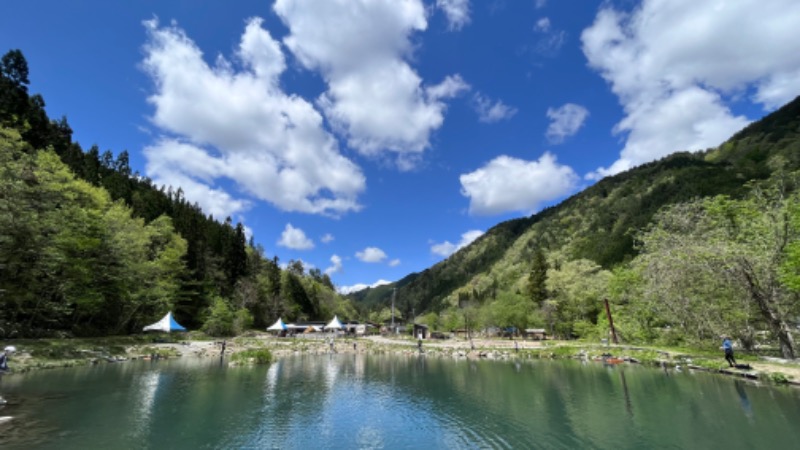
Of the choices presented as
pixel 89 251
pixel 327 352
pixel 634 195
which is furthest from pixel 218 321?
pixel 634 195

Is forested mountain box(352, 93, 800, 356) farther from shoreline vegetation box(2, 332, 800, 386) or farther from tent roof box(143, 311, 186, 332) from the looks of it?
tent roof box(143, 311, 186, 332)

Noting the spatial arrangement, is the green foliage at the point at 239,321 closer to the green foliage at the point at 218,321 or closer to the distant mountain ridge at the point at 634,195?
the green foliage at the point at 218,321

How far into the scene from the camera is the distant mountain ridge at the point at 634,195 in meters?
103

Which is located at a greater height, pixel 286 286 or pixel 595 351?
pixel 286 286

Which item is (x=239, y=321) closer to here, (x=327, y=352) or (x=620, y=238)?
(x=327, y=352)

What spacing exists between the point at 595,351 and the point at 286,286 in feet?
258

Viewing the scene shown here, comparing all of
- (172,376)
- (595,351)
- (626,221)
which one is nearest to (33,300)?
(172,376)

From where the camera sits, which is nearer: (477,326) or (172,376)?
(172,376)

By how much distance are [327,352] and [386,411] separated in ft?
100

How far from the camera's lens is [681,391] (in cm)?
1881

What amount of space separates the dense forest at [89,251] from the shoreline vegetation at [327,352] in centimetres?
378

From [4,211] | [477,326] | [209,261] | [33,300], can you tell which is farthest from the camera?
[477,326]

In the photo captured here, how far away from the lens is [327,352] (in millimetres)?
44719

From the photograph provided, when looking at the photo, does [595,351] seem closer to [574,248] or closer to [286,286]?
[286,286]
